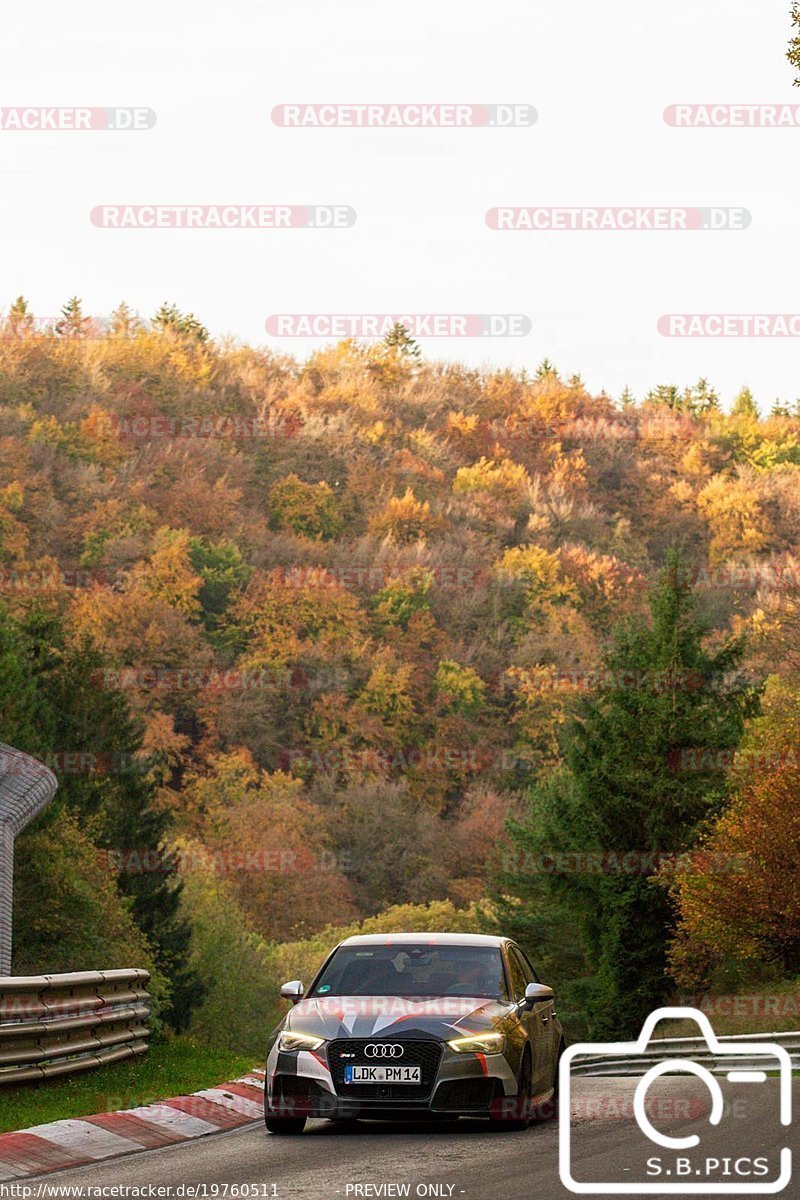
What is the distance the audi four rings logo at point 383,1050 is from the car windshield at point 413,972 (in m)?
0.99

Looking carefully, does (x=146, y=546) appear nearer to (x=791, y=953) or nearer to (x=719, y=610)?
(x=719, y=610)

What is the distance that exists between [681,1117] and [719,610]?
117 meters

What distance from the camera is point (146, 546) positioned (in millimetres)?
130375

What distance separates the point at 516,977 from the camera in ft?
44.8

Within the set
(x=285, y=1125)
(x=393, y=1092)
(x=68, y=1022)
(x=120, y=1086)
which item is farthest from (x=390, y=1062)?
(x=68, y=1022)

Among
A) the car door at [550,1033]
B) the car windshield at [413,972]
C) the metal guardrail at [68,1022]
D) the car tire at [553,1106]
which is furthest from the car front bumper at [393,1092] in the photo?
the metal guardrail at [68,1022]

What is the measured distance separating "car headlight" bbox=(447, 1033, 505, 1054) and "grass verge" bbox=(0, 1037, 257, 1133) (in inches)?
104

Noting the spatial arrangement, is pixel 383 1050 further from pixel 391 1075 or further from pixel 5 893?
pixel 5 893

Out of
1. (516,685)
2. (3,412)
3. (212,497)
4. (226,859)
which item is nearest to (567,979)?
(226,859)

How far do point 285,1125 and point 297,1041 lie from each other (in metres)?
0.58

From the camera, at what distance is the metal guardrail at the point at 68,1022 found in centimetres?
1340

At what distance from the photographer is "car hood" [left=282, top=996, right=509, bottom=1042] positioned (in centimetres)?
1205

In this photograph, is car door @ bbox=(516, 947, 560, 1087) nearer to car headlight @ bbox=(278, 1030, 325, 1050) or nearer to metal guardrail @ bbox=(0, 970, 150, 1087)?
car headlight @ bbox=(278, 1030, 325, 1050)

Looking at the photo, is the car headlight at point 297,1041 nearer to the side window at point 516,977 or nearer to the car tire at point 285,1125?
the car tire at point 285,1125
